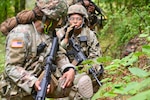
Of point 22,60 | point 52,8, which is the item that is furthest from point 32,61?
point 52,8

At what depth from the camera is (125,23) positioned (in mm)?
9039

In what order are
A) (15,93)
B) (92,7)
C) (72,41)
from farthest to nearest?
(92,7), (72,41), (15,93)

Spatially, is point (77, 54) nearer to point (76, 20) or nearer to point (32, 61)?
point (76, 20)

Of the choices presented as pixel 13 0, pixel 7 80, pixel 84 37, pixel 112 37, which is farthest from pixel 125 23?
pixel 13 0

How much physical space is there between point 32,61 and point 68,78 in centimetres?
44

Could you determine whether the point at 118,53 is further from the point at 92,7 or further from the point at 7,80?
the point at 7,80

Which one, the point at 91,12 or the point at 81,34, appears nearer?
the point at 81,34

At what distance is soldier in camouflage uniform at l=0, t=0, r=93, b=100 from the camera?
3482mm

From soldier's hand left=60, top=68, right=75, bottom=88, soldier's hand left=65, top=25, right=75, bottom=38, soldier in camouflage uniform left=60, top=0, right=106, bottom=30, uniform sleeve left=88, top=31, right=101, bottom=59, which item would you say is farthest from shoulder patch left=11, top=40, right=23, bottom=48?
soldier in camouflage uniform left=60, top=0, right=106, bottom=30

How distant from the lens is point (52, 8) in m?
3.68

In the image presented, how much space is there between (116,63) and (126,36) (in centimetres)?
613

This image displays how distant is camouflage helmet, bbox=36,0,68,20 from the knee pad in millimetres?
900

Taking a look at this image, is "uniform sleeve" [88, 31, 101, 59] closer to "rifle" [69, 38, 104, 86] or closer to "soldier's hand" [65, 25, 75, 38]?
"rifle" [69, 38, 104, 86]

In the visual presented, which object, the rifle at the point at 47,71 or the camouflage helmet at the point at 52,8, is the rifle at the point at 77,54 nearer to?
the rifle at the point at 47,71
